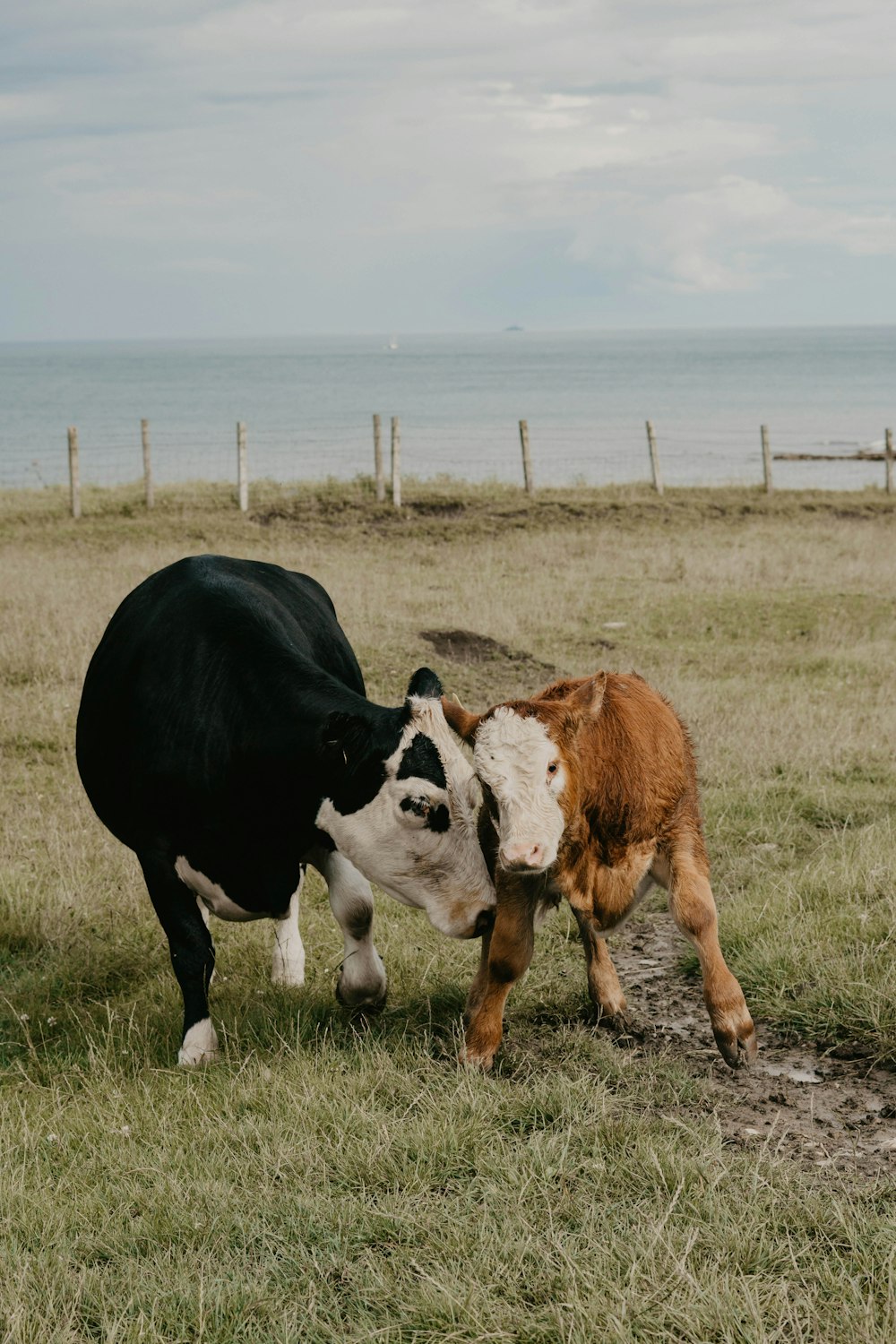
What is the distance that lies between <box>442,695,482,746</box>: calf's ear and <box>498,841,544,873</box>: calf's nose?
574 mm

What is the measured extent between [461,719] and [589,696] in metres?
0.44

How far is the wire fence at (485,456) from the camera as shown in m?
40.6

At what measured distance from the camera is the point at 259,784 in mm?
4844

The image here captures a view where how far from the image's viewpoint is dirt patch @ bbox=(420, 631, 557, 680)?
38.9ft

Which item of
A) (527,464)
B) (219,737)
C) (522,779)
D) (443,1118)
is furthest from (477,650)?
(527,464)

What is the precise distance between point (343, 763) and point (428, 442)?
181 ft

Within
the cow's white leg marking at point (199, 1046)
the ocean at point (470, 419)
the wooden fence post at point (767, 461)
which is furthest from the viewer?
the ocean at point (470, 419)

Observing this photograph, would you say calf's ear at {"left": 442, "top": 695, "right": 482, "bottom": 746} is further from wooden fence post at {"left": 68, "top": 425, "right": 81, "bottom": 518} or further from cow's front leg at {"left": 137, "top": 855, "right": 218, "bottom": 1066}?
wooden fence post at {"left": 68, "top": 425, "right": 81, "bottom": 518}

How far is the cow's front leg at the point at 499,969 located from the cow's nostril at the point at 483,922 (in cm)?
4

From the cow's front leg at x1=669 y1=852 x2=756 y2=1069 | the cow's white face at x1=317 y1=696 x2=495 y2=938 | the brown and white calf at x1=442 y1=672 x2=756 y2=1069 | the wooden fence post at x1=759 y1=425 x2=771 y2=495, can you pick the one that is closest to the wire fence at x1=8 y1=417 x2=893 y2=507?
the wooden fence post at x1=759 y1=425 x2=771 y2=495

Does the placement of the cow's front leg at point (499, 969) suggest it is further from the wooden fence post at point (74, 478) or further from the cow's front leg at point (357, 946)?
the wooden fence post at point (74, 478)

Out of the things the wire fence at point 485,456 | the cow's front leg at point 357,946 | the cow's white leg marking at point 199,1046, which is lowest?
the cow's white leg marking at point 199,1046

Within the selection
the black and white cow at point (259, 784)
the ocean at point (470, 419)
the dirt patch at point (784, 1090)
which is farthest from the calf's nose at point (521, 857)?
the ocean at point (470, 419)

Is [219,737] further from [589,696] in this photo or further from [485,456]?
[485,456]
